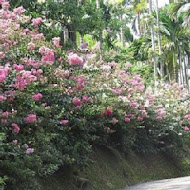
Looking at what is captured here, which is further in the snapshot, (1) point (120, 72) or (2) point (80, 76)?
(1) point (120, 72)

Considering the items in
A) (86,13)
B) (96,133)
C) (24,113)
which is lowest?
(96,133)

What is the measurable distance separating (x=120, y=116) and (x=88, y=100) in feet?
5.85

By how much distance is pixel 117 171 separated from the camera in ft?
36.3

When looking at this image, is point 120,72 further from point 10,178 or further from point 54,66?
point 10,178

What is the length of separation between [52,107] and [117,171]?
3.70 metres

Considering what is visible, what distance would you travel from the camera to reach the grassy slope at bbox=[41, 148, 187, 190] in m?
8.39

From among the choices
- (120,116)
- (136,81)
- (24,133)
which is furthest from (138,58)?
(24,133)

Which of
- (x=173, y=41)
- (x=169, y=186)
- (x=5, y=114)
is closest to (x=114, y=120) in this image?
(x=169, y=186)

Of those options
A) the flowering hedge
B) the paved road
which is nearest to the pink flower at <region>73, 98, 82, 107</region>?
the flowering hedge

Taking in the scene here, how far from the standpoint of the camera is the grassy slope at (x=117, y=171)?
330 inches

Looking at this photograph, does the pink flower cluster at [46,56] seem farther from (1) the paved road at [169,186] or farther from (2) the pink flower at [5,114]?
(1) the paved road at [169,186]

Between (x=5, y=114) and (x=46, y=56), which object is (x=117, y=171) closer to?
(x=46, y=56)

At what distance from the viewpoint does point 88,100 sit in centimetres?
922

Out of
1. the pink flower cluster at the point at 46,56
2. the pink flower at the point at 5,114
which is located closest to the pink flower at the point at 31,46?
the pink flower cluster at the point at 46,56
